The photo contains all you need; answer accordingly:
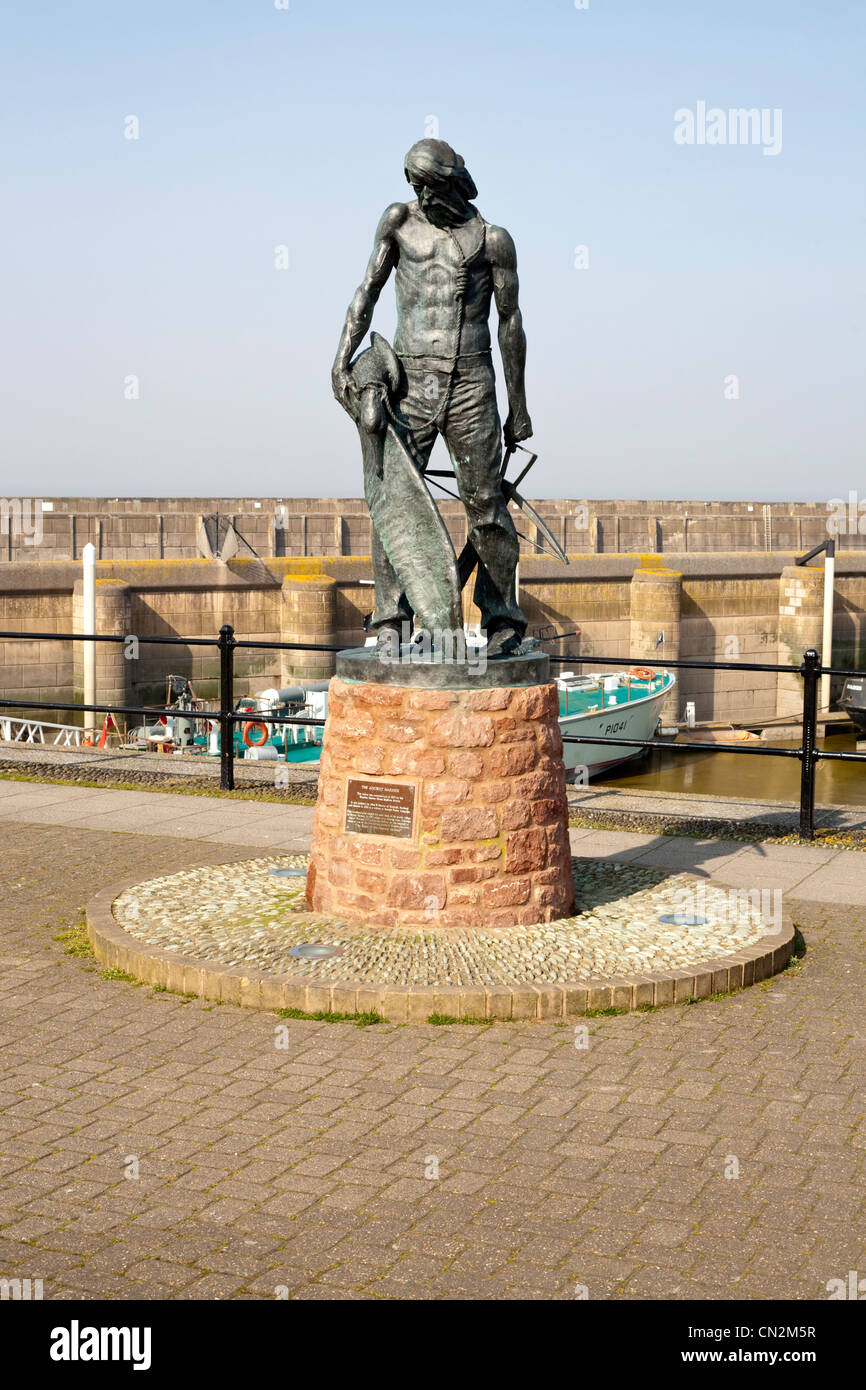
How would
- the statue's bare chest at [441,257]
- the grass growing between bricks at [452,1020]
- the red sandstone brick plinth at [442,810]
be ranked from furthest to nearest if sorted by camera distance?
the statue's bare chest at [441,257] < the red sandstone brick plinth at [442,810] < the grass growing between bricks at [452,1020]

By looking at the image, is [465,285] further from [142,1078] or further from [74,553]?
[74,553]

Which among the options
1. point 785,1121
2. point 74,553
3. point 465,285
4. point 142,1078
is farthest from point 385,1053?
point 74,553

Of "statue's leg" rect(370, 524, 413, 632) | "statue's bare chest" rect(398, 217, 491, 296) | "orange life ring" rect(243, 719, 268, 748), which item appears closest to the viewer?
"statue's bare chest" rect(398, 217, 491, 296)

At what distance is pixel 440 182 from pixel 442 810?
302 cm

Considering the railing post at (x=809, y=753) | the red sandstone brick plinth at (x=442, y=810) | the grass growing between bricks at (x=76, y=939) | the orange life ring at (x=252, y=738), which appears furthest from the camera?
the orange life ring at (x=252, y=738)

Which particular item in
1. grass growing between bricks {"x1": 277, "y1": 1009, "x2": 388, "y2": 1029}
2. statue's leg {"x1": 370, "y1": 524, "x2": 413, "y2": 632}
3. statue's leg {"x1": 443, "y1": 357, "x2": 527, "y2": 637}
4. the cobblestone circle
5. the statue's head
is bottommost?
grass growing between bricks {"x1": 277, "y1": 1009, "x2": 388, "y2": 1029}

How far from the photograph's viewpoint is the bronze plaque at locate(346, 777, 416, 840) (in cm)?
704

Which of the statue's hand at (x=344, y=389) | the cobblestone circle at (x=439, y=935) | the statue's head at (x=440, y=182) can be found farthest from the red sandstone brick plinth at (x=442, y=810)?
the statue's head at (x=440, y=182)

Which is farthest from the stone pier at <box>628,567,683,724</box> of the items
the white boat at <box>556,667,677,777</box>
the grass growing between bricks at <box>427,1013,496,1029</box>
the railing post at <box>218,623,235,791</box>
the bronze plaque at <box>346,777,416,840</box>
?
the grass growing between bricks at <box>427,1013,496,1029</box>

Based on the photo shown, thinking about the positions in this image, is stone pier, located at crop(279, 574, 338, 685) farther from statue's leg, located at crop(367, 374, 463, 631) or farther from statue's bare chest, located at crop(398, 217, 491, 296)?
statue's bare chest, located at crop(398, 217, 491, 296)

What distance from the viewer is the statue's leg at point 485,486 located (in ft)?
24.8

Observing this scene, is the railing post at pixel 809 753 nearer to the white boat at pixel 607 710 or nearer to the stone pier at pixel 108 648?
the white boat at pixel 607 710

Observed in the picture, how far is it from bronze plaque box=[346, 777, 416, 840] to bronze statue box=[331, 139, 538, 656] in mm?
868

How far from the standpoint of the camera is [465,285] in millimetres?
7461
